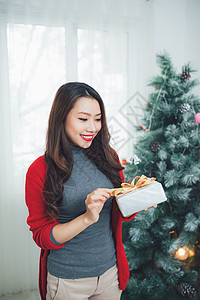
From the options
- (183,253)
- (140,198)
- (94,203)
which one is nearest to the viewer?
(94,203)

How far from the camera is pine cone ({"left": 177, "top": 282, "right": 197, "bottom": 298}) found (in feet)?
5.99

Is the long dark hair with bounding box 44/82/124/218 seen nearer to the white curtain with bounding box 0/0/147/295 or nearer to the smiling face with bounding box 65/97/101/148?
the smiling face with bounding box 65/97/101/148

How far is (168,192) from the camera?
1.74 m

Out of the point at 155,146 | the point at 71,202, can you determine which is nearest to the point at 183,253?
the point at 155,146

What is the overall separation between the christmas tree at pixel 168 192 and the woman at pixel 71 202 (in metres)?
0.67

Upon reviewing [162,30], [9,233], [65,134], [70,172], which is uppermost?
[162,30]

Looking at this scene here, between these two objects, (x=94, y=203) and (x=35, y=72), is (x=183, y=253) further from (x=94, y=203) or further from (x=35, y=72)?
(x=35, y=72)

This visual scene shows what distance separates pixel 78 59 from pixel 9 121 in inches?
29.0

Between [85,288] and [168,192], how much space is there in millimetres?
902

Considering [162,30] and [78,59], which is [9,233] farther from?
[162,30]

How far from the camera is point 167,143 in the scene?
1.70m

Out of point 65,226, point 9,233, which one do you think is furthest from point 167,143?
point 9,233

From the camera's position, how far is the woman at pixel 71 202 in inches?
40.5

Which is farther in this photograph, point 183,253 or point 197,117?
point 183,253
